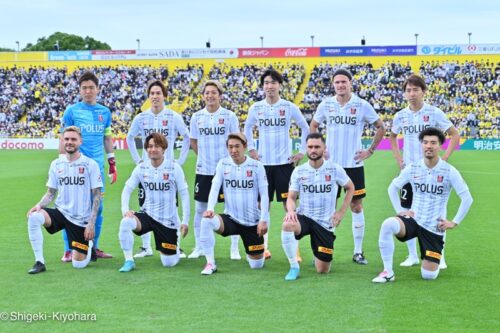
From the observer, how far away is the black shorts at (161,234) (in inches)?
289

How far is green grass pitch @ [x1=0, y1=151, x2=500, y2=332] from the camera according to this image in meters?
5.07

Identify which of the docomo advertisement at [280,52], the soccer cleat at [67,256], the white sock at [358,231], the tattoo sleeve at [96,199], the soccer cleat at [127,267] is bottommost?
the soccer cleat at [67,256]

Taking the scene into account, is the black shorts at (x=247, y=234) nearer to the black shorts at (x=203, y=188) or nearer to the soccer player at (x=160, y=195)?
the soccer player at (x=160, y=195)

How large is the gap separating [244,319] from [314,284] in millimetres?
1415

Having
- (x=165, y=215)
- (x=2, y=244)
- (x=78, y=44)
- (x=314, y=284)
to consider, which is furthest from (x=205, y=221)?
(x=78, y=44)

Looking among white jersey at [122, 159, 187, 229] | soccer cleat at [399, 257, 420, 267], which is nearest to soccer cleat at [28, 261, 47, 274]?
white jersey at [122, 159, 187, 229]

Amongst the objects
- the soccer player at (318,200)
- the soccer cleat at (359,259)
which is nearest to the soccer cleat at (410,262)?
the soccer cleat at (359,259)

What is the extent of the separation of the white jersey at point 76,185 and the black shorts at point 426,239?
11.6ft

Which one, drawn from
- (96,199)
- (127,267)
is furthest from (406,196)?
(96,199)

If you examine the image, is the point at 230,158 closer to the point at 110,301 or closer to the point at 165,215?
the point at 165,215

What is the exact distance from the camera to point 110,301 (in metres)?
5.76

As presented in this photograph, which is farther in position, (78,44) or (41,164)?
(78,44)

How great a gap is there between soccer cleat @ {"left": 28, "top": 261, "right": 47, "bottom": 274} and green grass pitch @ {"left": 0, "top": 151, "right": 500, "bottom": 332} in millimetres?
89

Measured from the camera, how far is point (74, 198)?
290 inches
